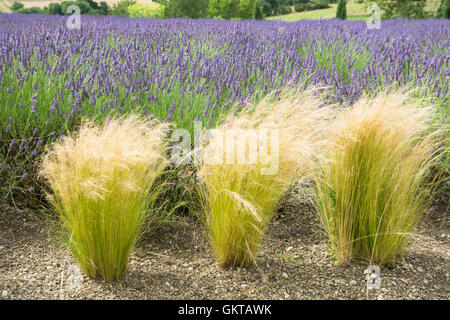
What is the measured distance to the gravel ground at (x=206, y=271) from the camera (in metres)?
2.38

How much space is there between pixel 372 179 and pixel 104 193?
132cm

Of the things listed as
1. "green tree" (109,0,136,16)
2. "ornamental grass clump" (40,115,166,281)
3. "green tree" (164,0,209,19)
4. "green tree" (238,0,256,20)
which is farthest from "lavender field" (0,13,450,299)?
"green tree" (109,0,136,16)

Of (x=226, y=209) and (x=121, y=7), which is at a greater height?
(x=121, y=7)

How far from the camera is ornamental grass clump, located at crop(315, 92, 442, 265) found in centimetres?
244

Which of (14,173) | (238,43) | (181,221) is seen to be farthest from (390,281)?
(238,43)

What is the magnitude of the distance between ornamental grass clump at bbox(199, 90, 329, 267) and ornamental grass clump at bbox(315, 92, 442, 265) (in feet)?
0.63

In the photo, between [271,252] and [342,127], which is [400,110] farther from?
[271,252]

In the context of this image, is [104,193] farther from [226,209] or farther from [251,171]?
[251,171]

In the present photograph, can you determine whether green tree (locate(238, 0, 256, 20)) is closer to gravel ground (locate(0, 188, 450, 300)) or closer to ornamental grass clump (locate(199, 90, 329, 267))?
gravel ground (locate(0, 188, 450, 300))

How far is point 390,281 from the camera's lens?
8.24 feet

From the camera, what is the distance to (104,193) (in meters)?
2.16

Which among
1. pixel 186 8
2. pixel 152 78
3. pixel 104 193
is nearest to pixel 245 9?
pixel 186 8

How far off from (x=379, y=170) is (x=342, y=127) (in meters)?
0.29

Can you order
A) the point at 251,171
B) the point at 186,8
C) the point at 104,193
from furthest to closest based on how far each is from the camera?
1. the point at 186,8
2. the point at 251,171
3. the point at 104,193
